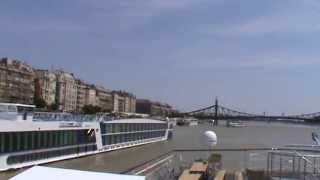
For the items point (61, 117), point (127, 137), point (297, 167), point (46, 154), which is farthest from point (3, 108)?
point (127, 137)

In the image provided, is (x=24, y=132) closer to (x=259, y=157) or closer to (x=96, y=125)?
(x=96, y=125)

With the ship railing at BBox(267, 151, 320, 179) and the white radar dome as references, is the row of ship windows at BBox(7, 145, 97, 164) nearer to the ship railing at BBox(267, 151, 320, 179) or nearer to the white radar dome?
the white radar dome

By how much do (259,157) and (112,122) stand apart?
43.0 metres

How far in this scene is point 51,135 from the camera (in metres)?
45.1

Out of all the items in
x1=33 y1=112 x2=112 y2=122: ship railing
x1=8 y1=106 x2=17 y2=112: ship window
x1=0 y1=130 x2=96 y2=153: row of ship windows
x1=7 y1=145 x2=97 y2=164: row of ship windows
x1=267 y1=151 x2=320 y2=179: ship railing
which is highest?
x1=8 y1=106 x2=17 y2=112: ship window

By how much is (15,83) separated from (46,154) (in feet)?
393

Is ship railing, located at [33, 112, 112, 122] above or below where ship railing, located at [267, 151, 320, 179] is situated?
above

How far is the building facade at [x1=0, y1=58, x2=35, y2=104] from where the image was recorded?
155 meters

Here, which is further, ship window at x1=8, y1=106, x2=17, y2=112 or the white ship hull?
ship window at x1=8, y1=106, x2=17, y2=112

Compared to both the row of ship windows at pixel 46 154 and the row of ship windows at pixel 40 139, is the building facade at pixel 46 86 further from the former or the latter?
the row of ship windows at pixel 40 139

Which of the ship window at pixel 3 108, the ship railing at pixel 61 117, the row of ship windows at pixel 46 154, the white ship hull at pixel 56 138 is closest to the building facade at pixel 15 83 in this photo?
the white ship hull at pixel 56 138

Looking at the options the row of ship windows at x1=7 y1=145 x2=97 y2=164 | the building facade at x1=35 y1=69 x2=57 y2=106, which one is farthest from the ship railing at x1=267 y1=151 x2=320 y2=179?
the building facade at x1=35 y1=69 x2=57 y2=106

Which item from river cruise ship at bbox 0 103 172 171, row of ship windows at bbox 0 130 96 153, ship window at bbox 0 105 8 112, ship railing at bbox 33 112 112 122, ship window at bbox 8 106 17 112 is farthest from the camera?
ship railing at bbox 33 112 112 122

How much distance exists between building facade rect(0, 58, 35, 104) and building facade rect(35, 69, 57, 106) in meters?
3.71
